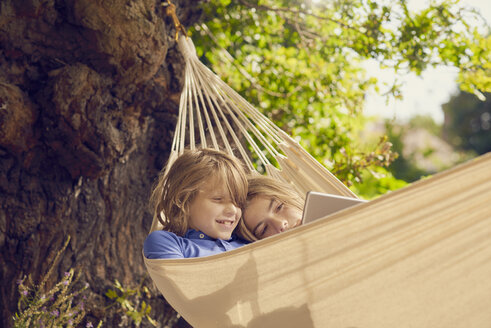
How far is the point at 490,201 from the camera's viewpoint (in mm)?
1157

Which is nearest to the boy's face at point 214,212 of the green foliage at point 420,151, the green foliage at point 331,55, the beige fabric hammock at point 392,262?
the beige fabric hammock at point 392,262

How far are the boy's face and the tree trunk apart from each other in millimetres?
611

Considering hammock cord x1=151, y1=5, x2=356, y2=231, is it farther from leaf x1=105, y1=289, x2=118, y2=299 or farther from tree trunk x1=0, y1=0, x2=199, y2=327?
leaf x1=105, y1=289, x2=118, y2=299

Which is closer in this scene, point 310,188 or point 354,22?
point 310,188

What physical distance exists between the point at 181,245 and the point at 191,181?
0.83ft

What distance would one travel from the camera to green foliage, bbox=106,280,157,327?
2338 millimetres

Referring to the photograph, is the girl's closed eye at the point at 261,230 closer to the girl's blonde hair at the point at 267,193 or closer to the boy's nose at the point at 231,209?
the girl's blonde hair at the point at 267,193

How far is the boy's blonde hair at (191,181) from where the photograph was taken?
6.01 ft

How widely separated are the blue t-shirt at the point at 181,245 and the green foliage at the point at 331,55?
5.02 ft

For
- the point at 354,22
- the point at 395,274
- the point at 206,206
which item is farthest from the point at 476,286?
the point at 354,22

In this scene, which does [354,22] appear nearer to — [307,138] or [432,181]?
[307,138]

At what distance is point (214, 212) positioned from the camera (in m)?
1.78

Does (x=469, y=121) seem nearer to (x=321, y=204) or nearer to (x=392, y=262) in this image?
(x=321, y=204)

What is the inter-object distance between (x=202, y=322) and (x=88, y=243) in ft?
3.84
